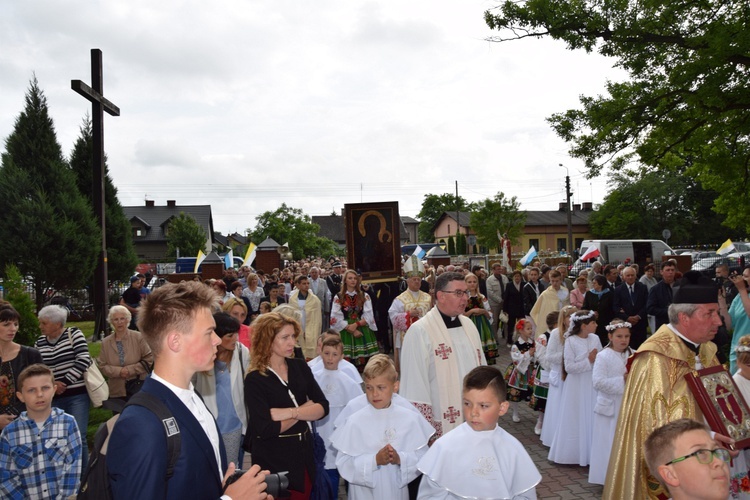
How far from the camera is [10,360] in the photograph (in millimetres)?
5480

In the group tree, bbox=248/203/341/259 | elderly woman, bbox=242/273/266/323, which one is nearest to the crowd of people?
elderly woman, bbox=242/273/266/323

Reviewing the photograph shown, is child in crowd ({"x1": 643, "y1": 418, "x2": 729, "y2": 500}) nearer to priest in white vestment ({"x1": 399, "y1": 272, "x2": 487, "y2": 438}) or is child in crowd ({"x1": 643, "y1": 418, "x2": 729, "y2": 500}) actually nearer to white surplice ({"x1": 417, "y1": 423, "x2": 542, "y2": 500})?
white surplice ({"x1": 417, "y1": 423, "x2": 542, "y2": 500})

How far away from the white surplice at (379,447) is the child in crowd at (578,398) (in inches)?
121

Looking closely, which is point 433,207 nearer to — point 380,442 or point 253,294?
point 253,294

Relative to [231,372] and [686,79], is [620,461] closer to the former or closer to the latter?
[231,372]

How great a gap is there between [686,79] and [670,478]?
12427 mm

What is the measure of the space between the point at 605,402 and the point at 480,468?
307 centimetres

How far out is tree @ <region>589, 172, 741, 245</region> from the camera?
6319cm

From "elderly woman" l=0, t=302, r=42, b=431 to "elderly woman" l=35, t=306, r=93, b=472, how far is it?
43 cm

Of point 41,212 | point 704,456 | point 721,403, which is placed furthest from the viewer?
point 41,212

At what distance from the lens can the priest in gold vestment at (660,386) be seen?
395 centimetres

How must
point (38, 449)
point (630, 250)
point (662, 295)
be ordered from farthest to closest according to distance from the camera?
point (630, 250) → point (662, 295) → point (38, 449)

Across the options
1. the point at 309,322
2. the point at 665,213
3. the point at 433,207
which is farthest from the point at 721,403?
the point at 433,207

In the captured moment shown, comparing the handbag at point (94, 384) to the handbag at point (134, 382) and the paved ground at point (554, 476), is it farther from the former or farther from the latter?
the paved ground at point (554, 476)
